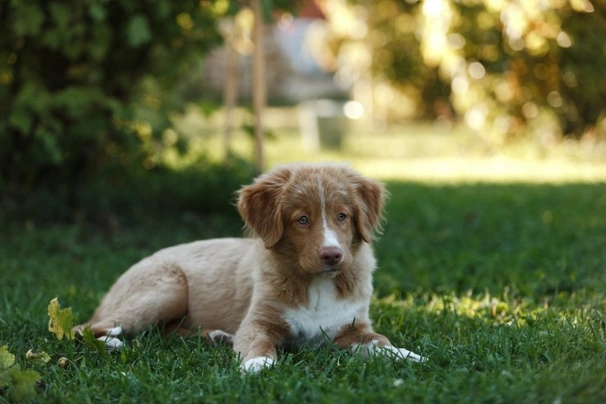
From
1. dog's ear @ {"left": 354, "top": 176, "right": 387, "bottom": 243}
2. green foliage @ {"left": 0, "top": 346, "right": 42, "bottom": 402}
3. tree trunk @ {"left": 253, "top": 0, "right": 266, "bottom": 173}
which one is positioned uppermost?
tree trunk @ {"left": 253, "top": 0, "right": 266, "bottom": 173}

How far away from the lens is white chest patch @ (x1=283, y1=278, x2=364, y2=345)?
4680 mm

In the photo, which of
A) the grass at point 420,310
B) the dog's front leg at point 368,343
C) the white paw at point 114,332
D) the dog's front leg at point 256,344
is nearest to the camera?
the grass at point 420,310

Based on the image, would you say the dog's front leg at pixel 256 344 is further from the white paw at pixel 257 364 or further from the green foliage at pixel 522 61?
the green foliage at pixel 522 61

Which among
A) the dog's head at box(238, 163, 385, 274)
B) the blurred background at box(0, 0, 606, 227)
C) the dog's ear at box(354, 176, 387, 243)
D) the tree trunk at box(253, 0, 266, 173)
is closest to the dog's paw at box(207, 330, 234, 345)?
the dog's head at box(238, 163, 385, 274)

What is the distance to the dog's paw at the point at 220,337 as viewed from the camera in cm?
491

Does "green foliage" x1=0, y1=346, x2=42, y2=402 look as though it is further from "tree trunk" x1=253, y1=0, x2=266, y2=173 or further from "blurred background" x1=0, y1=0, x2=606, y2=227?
"tree trunk" x1=253, y1=0, x2=266, y2=173

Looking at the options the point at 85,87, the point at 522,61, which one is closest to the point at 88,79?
the point at 85,87

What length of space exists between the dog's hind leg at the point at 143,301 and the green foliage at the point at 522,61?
9.87 meters

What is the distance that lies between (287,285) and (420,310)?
4.15 ft

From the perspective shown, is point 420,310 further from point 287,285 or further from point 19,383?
point 19,383

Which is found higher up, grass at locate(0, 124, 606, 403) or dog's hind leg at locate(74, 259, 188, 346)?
dog's hind leg at locate(74, 259, 188, 346)

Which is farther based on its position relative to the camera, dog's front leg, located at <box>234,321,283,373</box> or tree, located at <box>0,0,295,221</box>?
tree, located at <box>0,0,295,221</box>

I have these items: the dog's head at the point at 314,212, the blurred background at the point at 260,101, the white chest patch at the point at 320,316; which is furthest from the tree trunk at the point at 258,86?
the white chest patch at the point at 320,316

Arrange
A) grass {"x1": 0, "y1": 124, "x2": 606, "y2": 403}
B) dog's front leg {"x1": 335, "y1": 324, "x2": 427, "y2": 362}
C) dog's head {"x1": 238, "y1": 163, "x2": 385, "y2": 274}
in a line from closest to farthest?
grass {"x1": 0, "y1": 124, "x2": 606, "y2": 403}, dog's front leg {"x1": 335, "y1": 324, "x2": 427, "y2": 362}, dog's head {"x1": 238, "y1": 163, "x2": 385, "y2": 274}
